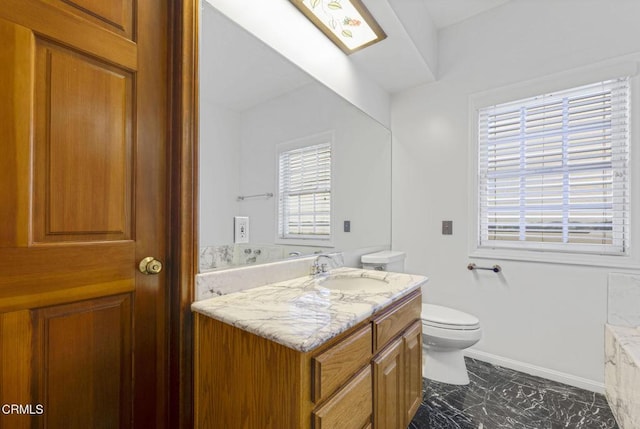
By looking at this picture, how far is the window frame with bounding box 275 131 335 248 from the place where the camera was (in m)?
1.58

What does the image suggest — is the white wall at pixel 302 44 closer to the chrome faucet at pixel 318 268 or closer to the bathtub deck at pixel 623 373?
the chrome faucet at pixel 318 268

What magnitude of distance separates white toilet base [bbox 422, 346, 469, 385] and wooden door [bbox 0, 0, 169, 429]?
5.57 feet

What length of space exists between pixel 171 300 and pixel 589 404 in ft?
Result: 8.14

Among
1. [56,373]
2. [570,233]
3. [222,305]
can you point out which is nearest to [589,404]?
[570,233]

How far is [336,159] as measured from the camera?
204 cm

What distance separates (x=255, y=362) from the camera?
2.96 ft

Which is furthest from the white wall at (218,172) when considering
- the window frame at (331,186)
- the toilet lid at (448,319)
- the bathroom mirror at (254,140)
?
the toilet lid at (448,319)

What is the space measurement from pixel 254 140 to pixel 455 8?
6.82 ft

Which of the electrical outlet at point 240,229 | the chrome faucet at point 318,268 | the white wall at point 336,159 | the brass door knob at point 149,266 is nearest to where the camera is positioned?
the brass door knob at point 149,266

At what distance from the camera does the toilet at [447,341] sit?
1.82 meters

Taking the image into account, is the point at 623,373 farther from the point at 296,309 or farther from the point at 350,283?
the point at 296,309

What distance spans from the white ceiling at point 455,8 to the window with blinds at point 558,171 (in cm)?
80

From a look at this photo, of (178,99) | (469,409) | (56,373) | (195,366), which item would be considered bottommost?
(469,409)

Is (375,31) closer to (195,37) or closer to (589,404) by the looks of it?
(195,37)
